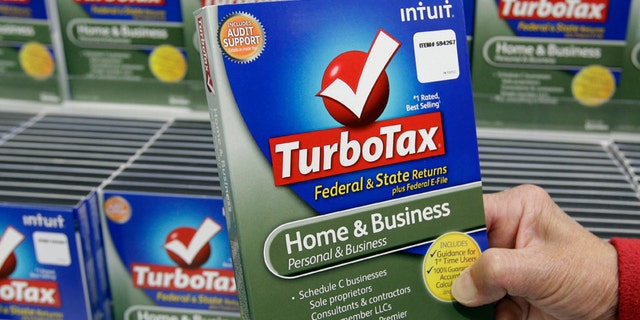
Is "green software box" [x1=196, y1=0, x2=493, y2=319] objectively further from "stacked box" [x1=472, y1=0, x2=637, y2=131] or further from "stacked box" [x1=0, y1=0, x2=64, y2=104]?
"stacked box" [x1=0, y1=0, x2=64, y2=104]

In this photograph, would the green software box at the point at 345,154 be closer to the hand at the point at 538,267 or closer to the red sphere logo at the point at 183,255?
the hand at the point at 538,267

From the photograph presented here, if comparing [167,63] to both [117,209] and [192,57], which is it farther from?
[117,209]

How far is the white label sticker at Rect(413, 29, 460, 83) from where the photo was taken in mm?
883

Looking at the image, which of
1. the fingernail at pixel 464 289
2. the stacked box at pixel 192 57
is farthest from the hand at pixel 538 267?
the stacked box at pixel 192 57

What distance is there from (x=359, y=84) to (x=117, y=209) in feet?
2.19

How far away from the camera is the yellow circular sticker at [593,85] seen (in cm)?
143

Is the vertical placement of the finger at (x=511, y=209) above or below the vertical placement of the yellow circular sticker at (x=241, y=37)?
below

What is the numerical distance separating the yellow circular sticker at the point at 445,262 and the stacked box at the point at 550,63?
0.64 meters

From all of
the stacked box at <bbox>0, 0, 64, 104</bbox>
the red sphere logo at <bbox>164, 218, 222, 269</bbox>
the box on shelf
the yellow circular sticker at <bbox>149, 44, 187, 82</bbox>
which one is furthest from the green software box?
the stacked box at <bbox>0, 0, 64, 104</bbox>

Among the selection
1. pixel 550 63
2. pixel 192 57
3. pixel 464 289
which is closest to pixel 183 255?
pixel 192 57

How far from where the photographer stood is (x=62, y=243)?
4.09ft

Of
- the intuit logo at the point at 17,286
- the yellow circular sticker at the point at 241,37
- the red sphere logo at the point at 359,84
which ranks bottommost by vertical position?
the intuit logo at the point at 17,286

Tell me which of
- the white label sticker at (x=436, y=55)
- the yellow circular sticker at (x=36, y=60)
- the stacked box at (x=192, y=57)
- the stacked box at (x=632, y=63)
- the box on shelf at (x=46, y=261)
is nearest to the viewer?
the white label sticker at (x=436, y=55)

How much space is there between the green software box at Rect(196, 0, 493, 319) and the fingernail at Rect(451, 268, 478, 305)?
0.04 ft
